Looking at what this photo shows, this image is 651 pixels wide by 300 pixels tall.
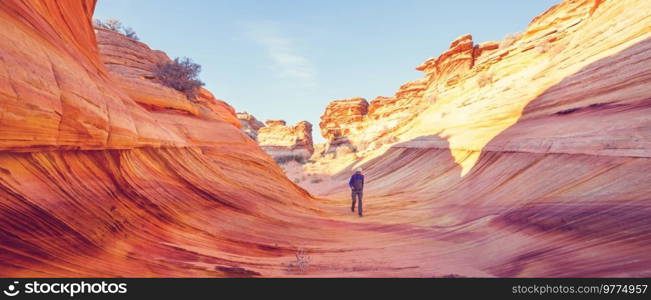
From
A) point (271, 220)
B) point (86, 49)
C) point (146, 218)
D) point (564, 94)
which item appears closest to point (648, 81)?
point (564, 94)

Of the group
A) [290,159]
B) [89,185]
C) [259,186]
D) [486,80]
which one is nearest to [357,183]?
[259,186]

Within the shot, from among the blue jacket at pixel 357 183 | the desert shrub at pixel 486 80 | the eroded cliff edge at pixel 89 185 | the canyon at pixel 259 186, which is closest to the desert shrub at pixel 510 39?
the desert shrub at pixel 486 80

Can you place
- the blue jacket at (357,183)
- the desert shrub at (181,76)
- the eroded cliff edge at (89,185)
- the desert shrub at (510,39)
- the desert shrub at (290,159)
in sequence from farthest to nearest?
1. the desert shrub at (290,159)
2. the desert shrub at (510,39)
3. the desert shrub at (181,76)
4. the blue jacket at (357,183)
5. the eroded cliff edge at (89,185)

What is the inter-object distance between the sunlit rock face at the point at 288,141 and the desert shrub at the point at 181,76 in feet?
94.3

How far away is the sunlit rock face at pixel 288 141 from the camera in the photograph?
4025 centimetres

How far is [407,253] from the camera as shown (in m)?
4.05

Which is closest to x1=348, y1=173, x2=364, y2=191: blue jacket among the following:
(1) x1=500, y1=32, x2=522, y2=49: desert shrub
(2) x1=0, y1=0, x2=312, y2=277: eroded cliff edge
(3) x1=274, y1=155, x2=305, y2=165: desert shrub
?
(2) x1=0, y1=0, x2=312, y2=277: eroded cliff edge

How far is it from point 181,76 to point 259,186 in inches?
234

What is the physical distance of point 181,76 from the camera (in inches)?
389

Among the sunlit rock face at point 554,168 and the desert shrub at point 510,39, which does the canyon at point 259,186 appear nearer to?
the sunlit rock face at point 554,168

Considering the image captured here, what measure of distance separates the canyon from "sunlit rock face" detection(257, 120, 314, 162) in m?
30.4

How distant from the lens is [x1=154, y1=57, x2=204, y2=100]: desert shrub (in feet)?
31.4

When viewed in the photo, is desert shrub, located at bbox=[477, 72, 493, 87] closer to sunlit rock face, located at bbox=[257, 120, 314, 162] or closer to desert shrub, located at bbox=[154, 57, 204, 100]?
desert shrub, located at bbox=[154, 57, 204, 100]

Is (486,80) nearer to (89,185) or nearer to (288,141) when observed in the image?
(89,185)
